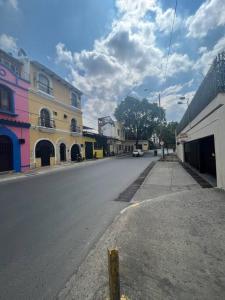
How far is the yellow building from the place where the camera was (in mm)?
19391

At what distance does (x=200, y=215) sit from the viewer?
16.3 ft

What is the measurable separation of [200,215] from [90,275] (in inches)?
135

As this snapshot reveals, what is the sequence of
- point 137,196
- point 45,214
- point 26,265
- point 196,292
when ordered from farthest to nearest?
1. point 137,196
2. point 45,214
3. point 26,265
4. point 196,292

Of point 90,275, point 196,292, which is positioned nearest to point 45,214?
point 90,275

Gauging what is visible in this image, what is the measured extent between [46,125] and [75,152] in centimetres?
722

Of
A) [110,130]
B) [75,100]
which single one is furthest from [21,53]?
[110,130]

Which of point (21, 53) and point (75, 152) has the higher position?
point (21, 53)

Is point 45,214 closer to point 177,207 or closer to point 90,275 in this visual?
point 90,275

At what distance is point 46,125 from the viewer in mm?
21516

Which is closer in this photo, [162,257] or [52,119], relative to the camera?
[162,257]

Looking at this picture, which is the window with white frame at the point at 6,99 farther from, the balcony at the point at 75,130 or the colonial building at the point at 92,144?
the colonial building at the point at 92,144

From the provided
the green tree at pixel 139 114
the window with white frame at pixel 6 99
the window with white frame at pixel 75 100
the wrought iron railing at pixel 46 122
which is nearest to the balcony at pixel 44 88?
the wrought iron railing at pixel 46 122

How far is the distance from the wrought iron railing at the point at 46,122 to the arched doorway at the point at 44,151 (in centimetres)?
187

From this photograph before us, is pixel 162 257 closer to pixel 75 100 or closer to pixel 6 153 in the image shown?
pixel 6 153
